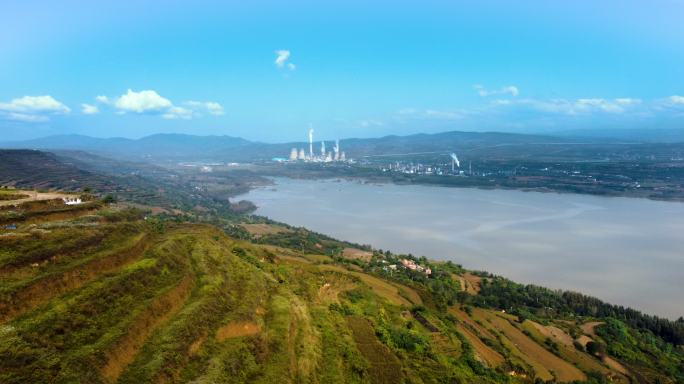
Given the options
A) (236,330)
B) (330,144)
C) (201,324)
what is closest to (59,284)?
(201,324)

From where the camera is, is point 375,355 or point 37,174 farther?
point 37,174

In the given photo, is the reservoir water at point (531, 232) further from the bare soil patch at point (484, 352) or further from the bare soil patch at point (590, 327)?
the bare soil patch at point (484, 352)

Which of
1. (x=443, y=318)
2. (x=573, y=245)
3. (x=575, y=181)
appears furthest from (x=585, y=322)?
(x=575, y=181)

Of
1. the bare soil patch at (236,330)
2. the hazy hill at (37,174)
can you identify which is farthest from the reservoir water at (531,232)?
the bare soil patch at (236,330)

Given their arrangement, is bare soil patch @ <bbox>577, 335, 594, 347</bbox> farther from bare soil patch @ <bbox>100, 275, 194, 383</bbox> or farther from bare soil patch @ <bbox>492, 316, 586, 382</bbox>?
bare soil patch @ <bbox>100, 275, 194, 383</bbox>

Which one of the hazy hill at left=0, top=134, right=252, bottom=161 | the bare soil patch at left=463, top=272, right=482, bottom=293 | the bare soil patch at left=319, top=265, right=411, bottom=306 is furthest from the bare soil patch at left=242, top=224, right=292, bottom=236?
the hazy hill at left=0, top=134, right=252, bottom=161

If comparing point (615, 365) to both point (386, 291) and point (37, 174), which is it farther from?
point (37, 174)

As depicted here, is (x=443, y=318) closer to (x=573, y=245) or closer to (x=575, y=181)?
(x=573, y=245)
